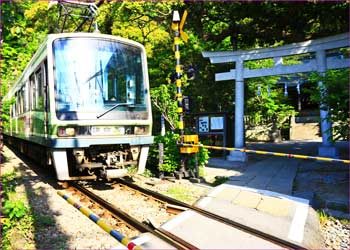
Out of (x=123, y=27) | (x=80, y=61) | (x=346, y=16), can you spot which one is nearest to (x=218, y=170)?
(x=80, y=61)

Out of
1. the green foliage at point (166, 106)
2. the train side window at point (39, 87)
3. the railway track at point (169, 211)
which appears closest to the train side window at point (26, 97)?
the train side window at point (39, 87)

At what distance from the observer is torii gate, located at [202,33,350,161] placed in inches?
428

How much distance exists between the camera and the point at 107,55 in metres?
7.05

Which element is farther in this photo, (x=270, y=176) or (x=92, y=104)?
(x=270, y=176)

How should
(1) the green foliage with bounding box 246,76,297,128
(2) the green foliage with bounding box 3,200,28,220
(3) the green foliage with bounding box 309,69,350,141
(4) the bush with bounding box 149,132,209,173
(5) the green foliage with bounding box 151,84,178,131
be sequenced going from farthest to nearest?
(1) the green foliage with bounding box 246,76,297,128
(5) the green foliage with bounding box 151,84,178,131
(4) the bush with bounding box 149,132,209,173
(3) the green foliage with bounding box 309,69,350,141
(2) the green foliage with bounding box 3,200,28,220

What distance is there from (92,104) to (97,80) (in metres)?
0.52

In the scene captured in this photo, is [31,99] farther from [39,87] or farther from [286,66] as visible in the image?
[286,66]

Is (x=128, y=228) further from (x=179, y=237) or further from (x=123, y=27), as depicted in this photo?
(x=123, y=27)

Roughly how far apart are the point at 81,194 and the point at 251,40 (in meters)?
8.90

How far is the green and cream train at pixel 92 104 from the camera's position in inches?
254

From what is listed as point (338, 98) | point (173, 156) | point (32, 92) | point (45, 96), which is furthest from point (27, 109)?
point (338, 98)

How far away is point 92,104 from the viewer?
263 inches

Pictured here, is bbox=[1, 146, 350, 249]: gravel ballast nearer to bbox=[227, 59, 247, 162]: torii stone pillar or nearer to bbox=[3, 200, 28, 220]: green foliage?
bbox=[3, 200, 28, 220]: green foliage

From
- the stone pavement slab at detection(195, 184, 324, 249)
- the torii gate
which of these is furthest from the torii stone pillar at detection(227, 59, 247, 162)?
the stone pavement slab at detection(195, 184, 324, 249)
